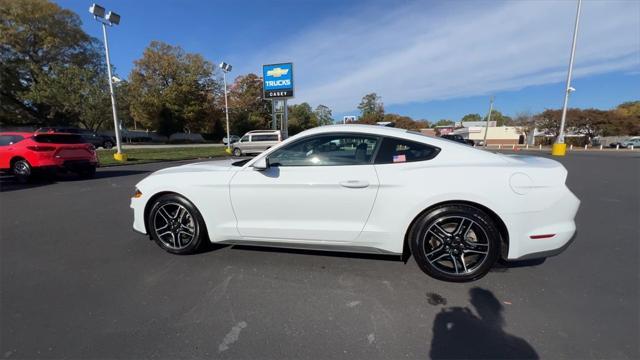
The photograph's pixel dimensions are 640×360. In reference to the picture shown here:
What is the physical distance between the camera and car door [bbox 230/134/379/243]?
277 centimetres

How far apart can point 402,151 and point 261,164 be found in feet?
4.64

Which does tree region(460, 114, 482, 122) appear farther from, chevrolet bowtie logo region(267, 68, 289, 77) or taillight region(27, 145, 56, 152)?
taillight region(27, 145, 56, 152)

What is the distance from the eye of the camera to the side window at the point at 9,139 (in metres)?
8.02

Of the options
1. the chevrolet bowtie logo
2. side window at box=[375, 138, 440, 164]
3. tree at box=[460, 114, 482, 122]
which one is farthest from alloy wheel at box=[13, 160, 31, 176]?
tree at box=[460, 114, 482, 122]

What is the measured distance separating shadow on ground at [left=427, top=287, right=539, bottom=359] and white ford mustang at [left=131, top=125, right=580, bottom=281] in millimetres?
387

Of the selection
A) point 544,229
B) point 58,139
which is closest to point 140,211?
point 544,229

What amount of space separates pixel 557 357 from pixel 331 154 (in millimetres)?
2276

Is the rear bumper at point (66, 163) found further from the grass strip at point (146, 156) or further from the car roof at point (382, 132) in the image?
the car roof at point (382, 132)

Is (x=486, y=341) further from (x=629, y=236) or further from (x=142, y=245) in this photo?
(x=142, y=245)

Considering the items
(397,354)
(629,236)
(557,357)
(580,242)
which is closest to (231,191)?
(397,354)

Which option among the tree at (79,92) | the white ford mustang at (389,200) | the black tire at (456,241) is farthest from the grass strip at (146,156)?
the black tire at (456,241)

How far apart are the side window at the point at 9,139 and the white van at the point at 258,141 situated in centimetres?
1328

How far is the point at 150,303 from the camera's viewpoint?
2453mm

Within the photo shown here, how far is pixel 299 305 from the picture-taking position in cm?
243
